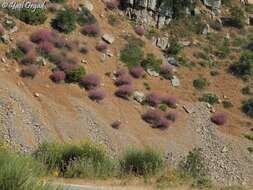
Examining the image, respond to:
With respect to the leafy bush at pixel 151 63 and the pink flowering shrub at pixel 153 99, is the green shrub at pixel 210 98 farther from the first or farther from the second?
the pink flowering shrub at pixel 153 99

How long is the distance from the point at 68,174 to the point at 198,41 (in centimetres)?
4396

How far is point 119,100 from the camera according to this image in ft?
151

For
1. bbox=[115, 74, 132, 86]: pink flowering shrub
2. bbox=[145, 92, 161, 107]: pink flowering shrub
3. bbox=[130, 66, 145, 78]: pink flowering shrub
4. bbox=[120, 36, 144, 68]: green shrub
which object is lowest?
bbox=[145, 92, 161, 107]: pink flowering shrub

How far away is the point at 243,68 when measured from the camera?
185 feet

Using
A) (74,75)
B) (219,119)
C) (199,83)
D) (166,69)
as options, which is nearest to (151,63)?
(166,69)

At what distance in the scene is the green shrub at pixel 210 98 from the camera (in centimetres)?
5097

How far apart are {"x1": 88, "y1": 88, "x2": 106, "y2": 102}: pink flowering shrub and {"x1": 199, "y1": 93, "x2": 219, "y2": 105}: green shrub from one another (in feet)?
31.4

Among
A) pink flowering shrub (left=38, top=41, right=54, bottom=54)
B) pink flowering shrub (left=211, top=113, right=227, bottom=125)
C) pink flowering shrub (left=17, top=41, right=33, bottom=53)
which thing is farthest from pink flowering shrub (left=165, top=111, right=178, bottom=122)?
pink flowering shrub (left=17, top=41, right=33, bottom=53)

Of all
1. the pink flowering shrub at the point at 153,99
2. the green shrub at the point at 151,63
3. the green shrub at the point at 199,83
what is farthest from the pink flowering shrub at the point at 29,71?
the green shrub at the point at 199,83

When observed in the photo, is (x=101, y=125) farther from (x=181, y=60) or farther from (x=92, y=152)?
(x=92, y=152)

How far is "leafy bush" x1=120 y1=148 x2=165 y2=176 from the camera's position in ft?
56.4

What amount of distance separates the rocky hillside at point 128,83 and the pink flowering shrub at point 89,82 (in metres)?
0.07

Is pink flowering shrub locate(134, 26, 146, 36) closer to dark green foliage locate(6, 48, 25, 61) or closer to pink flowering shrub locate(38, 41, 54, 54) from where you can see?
pink flowering shrub locate(38, 41, 54, 54)

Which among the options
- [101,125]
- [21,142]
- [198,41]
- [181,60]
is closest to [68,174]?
[21,142]
